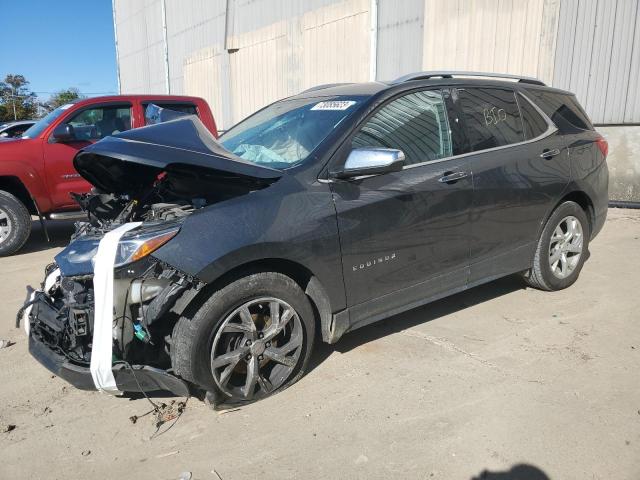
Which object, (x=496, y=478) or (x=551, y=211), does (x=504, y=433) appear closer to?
(x=496, y=478)

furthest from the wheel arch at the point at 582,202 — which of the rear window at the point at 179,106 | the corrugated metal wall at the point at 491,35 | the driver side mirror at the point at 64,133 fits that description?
the driver side mirror at the point at 64,133

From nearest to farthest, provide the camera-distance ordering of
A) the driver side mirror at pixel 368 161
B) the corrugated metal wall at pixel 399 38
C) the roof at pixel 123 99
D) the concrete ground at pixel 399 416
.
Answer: the concrete ground at pixel 399 416, the driver side mirror at pixel 368 161, the roof at pixel 123 99, the corrugated metal wall at pixel 399 38

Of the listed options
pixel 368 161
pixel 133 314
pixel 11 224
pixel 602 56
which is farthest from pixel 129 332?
pixel 602 56

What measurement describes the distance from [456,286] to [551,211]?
4.19ft

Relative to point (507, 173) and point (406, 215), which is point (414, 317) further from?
point (507, 173)

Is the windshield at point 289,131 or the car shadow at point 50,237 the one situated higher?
the windshield at point 289,131

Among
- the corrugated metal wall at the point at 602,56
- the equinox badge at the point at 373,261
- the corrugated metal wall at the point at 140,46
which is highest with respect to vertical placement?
the corrugated metal wall at the point at 140,46

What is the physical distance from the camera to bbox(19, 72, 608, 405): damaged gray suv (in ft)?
8.81

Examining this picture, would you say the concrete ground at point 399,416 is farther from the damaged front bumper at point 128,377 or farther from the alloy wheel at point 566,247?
the alloy wheel at point 566,247

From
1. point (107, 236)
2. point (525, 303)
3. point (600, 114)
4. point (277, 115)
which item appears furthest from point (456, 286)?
point (600, 114)

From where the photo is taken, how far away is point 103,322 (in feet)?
8.63

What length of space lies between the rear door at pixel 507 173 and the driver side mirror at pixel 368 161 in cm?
96

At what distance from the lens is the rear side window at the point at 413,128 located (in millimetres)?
3400

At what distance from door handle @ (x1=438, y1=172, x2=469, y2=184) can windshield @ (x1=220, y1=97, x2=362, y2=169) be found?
0.78 meters
